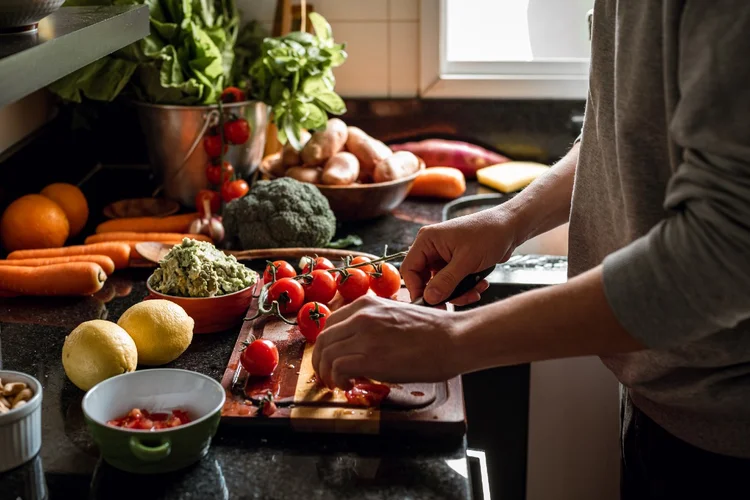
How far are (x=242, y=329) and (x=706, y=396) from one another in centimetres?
70

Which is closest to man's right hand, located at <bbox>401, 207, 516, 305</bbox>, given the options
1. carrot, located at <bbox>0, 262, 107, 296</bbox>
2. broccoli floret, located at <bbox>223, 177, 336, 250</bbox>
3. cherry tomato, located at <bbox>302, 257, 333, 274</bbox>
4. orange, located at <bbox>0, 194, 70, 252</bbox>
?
cherry tomato, located at <bbox>302, 257, 333, 274</bbox>

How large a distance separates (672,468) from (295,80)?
1201 millimetres

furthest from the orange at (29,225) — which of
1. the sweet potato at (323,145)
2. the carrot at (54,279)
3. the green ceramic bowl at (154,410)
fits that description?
the green ceramic bowl at (154,410)

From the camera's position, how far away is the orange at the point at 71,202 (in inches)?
73.8

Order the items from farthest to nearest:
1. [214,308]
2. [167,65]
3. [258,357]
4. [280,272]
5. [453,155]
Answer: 1. [453,155]
2. [167,65]
3. [280,272]
4. [214,308]
5. [258,357]

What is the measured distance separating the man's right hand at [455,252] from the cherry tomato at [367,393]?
169 mm

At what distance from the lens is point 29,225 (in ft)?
5.80

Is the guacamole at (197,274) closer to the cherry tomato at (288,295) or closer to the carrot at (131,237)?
the cherry tomato at (288,295)

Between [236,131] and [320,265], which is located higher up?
[236,131]

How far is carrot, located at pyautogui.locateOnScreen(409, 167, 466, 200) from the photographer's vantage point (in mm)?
2127

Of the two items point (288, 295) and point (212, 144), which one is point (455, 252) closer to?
point (288, 295)

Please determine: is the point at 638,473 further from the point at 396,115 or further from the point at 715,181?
the point at 396,115

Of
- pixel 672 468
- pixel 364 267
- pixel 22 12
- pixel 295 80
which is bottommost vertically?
pixel 672 468

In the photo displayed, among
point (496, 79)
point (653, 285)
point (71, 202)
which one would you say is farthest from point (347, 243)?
point (653, 285)
